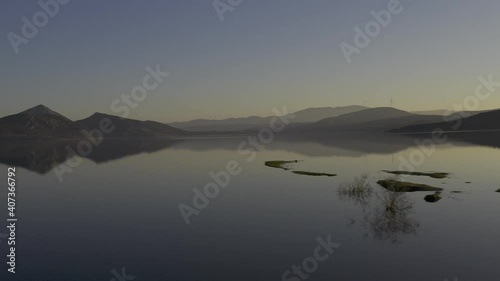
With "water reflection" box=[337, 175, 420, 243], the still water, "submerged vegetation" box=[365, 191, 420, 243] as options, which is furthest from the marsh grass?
"submerged vegetation" box=[365, 191, 420, 243]

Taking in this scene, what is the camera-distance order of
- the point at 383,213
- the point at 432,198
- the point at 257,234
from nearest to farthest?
1. the point at 257,234
2. the point at 383,213
3. the point at 432,198

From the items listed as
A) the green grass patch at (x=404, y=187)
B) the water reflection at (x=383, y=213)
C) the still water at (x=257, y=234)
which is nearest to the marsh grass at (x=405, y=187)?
the green grass patch at (x=404, y=187)

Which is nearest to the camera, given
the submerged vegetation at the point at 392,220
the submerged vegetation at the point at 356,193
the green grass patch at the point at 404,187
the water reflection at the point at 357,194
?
the submerged vegetation at the point at 392,220

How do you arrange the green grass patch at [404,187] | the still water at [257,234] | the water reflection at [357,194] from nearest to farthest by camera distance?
the still water at [257,234], the water reflection at [357,194], the green grass patch at [404,187]

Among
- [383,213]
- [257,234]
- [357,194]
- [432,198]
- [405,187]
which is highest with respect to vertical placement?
[405,187]

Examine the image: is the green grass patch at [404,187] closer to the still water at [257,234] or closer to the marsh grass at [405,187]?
the marsh grass at [405,187]

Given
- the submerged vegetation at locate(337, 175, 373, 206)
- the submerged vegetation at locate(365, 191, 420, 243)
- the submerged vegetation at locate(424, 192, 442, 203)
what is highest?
the submerged vegetation at locate(337, 175, 373, 206)

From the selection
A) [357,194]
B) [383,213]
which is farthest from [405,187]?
[383,213]

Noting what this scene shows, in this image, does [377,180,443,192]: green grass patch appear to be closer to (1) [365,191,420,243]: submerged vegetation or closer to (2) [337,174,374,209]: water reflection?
(2) [337,174,374,209]: water reflection

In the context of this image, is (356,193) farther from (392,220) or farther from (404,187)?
(392,220)

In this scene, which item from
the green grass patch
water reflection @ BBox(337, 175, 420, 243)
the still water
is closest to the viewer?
the still water

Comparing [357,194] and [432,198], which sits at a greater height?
[357,194]

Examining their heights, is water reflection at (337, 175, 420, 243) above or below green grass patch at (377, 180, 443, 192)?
below

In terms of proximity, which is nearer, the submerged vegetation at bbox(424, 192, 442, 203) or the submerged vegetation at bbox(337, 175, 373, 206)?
the submerged vegetation at bbox(424, 192, 442, 203)
